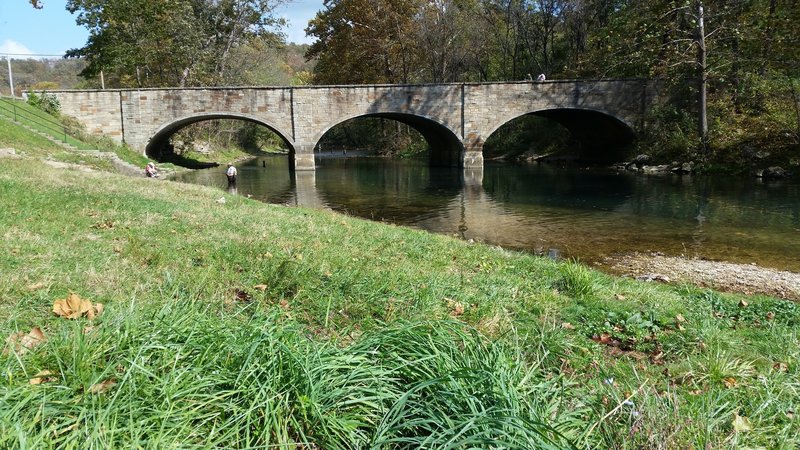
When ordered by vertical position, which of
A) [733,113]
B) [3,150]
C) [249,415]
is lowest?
[249,415]

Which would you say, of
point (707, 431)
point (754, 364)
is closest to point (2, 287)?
point (707, 431)

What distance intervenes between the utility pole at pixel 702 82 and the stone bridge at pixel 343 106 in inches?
196

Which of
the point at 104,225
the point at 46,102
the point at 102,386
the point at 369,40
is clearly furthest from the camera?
the point at 369,40

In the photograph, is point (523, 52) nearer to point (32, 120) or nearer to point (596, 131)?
point (596, 131)

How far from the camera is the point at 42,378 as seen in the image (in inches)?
84.1

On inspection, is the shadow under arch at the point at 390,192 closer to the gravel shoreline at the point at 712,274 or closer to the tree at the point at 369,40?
the gravel shoreline at the point at 712,274

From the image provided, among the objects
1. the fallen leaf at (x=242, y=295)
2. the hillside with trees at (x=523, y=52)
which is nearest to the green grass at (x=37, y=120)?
the hillside with trees at (x=523, y=52)

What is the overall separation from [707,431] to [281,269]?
3339 mm

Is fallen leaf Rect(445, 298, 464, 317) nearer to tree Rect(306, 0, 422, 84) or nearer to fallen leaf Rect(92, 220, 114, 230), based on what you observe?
fallen leaf Rect(92, 220, 114, 230)

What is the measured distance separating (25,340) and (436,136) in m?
37.9

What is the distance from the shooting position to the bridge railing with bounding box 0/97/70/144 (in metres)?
22.3

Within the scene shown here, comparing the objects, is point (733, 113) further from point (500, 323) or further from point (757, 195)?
point (500, 323)

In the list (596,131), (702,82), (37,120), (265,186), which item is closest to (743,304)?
(265,186)

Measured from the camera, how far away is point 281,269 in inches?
180
